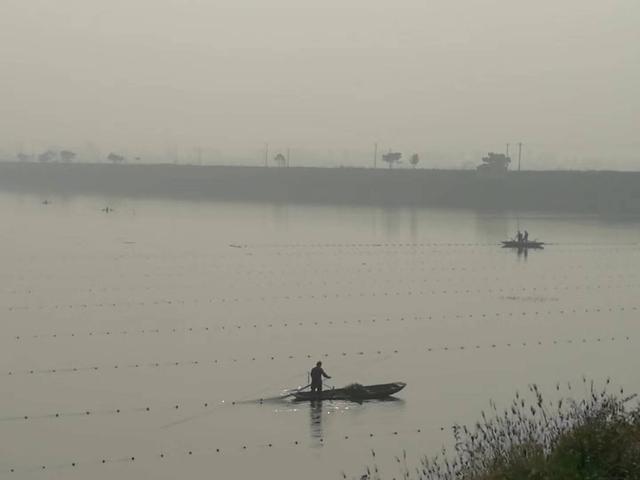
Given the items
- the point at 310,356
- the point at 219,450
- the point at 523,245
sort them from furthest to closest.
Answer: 1. the point at 523,245
2. the point at 310,356
3. the point at 219,450

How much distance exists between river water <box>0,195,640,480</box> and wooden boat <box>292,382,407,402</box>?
28 cm

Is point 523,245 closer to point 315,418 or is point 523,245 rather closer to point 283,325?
point 283,325

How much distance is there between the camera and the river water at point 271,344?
20.1 m

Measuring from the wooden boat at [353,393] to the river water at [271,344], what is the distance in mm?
278

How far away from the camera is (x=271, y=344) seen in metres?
31.0

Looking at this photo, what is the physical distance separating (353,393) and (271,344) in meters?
8.29

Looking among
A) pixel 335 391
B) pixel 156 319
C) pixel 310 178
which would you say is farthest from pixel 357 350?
pixel 310 178

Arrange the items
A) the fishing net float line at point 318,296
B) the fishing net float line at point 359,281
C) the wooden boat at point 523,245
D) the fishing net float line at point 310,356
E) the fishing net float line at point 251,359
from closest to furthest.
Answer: the fishing net float line at point 310,356
the fishing net float line at point 251,359
the fishing net float line at point 318,296
the fishing net float line at point 359,281
the wooden boat at point 523,245

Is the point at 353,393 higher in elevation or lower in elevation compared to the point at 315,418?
higher

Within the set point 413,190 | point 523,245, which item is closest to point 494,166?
point 413,190

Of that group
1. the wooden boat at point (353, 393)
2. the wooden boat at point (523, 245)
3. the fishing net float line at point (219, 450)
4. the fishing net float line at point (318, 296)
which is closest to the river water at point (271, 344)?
the fishing net float line at point (219, 450)

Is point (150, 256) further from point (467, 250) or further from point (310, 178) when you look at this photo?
point (310, 178)

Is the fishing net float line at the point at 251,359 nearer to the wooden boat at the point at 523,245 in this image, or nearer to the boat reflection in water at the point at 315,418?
the boat reflection in water at the point at 315,418

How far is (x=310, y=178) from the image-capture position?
15625 cm
